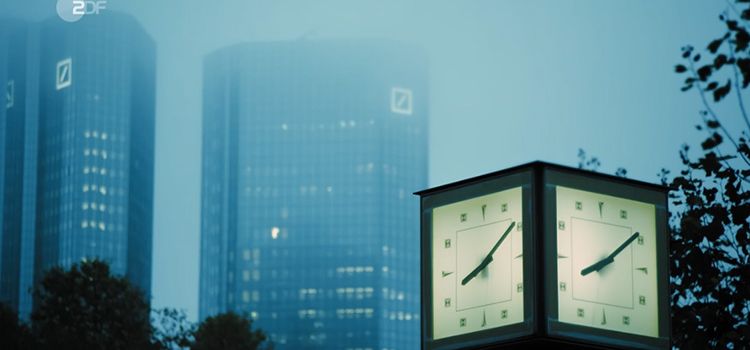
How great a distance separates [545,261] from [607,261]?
13.0 inches

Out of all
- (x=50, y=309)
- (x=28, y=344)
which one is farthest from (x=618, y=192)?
(x=50, y=309)

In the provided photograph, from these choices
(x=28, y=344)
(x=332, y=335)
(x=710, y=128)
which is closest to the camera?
(x=710, y=128)

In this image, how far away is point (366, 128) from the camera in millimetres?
197625

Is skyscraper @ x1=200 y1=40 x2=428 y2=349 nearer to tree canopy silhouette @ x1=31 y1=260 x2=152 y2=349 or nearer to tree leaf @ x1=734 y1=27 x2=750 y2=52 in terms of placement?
tree canopy silhouette @ x1=31 y1=260 x2=152 y2=349

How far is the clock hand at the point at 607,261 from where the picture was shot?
5770 mm

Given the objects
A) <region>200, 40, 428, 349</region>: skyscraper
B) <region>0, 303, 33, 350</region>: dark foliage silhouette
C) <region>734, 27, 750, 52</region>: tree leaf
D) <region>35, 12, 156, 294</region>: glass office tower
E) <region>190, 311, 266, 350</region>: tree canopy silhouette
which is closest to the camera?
<region>734, 27, 750, 52</region>: tree leaf

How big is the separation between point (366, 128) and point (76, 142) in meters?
39.6

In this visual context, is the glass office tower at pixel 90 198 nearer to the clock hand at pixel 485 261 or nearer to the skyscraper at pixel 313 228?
the skyscraper at pixel 313 228

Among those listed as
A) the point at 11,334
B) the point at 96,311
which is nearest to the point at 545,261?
the point at 11,334

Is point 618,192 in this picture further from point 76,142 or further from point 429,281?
point 76,142

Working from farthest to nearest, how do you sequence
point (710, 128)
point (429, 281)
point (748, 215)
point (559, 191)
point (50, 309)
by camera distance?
point (50, 309) → point (748, 215) → point (710, 128) → point (429, 281) → point (559, 191)

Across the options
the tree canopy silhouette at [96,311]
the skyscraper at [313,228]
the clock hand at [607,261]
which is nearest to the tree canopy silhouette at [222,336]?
the tree canopy silhouette at [96,311]

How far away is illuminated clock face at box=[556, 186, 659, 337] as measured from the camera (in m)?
5.72

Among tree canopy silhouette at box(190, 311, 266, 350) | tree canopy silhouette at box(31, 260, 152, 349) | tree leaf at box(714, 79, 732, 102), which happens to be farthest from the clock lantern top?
tree canopy silhouette at box(190, 311, 266, 350)
